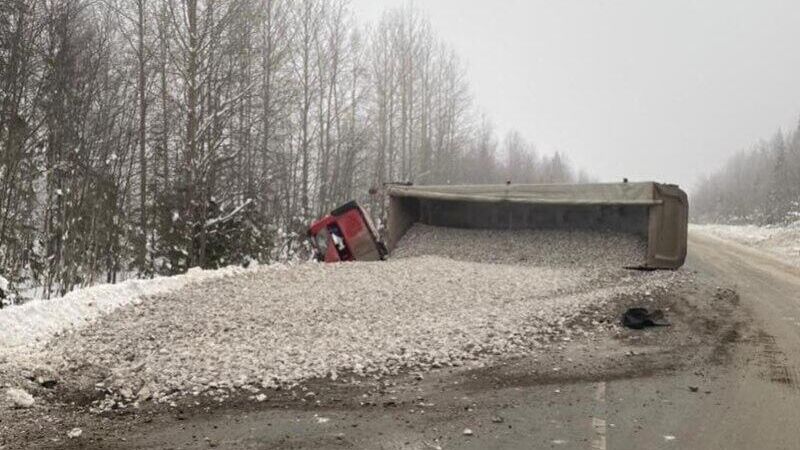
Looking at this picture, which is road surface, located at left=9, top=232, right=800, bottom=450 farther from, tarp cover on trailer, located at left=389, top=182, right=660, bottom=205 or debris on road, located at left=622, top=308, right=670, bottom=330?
tarp cover on trailer, located at left=389, top=182, right=660, bottom=205

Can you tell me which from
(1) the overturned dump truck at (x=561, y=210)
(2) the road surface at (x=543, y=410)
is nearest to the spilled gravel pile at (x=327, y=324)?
(2) the road surface at (x=543, y=410)

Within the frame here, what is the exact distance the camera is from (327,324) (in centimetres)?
753

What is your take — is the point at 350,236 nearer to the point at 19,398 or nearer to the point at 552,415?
the point at 19,398

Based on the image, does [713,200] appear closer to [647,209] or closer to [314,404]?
[647,209]

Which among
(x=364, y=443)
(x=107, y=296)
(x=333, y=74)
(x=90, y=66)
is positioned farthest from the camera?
(x=333, y=74)

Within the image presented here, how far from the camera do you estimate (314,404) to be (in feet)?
16.1

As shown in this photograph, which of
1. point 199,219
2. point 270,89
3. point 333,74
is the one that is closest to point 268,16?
point 270,89

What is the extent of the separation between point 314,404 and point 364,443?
0.89 meters

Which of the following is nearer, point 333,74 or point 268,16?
point 268,16

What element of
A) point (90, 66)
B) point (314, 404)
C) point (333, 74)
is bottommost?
point (314, 404)

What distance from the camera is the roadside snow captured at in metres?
6.25

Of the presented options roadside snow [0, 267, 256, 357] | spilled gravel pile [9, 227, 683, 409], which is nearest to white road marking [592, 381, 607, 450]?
spilled gravel pile [9, 227, 683, 409]

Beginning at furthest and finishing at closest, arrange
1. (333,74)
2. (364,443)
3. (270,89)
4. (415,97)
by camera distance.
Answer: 1. (415,97)
2. (333,74)
3. (270,89)
4. (364,443)

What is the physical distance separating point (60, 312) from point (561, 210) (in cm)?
1074
